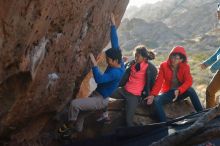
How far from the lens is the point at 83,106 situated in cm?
920

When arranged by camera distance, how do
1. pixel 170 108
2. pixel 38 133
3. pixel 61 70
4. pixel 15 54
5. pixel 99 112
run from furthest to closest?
pixel 170 108 → pixel 99 112 → pixel 38 133 → pixel 61 70 → pixel 15 54

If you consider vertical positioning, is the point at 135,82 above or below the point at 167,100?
above

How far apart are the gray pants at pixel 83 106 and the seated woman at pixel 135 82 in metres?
0.97

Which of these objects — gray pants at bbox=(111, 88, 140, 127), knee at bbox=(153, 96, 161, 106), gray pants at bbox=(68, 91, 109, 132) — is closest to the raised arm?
gray pants at bbox=(68, 91, 109, 132)

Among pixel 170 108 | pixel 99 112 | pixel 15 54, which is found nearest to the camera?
pixel 15 54

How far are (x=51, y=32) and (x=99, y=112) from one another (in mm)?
3256

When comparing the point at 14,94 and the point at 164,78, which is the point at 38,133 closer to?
the point at 14,94

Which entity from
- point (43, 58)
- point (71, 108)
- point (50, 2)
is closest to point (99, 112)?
point (71, 108)

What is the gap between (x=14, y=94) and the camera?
25.2 feet

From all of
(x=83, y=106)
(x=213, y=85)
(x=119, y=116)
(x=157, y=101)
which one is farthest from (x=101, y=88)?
(x=213, y=85)

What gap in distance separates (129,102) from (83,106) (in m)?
1.46

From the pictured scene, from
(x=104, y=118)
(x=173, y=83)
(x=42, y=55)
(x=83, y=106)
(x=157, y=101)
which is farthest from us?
(x=173, y=83)

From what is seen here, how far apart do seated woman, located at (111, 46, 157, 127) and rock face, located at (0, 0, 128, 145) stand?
36.8 inches

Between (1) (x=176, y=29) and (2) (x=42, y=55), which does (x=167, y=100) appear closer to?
(2) (x=42, y=55)
